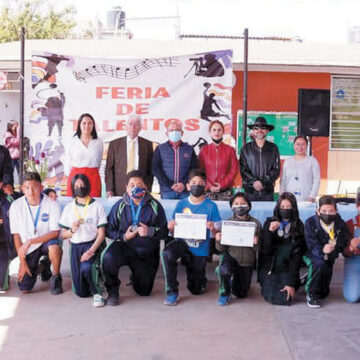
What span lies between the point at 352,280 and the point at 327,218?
2.20 feet

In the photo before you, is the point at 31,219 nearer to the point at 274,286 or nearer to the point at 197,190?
the point at 197,190

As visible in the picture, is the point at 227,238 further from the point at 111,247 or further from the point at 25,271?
the point at 25,271

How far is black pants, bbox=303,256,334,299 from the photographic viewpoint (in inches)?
225

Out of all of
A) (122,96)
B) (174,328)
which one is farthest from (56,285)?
(122,96)

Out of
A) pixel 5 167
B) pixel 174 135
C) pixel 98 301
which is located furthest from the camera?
pixel 174 135

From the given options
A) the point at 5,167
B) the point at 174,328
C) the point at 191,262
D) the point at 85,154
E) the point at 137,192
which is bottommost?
the point at 174,328

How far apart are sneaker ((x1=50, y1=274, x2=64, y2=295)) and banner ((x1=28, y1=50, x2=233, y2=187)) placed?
3.23 metres

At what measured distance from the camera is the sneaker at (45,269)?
6326mm

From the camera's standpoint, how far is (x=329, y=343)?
4711 mm

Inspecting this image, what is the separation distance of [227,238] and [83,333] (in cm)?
167

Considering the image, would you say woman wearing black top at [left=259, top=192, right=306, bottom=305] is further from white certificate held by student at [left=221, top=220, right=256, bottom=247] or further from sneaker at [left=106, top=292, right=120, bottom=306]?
sneaker at [left=106, top=292, right=120, bottom=306]

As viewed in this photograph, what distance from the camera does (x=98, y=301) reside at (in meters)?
5.66

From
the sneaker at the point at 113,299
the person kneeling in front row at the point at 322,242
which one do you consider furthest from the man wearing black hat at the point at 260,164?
the sneaker at the point at 113,299

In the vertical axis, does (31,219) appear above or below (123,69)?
below
